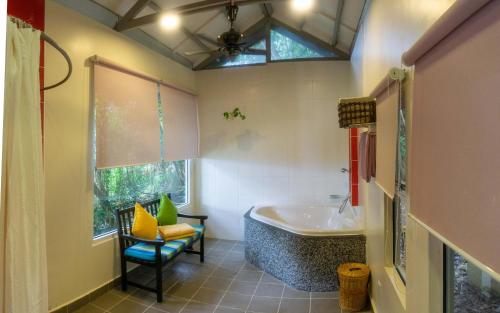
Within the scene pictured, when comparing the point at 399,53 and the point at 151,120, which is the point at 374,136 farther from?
the point at 151,120

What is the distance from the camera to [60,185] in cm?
248

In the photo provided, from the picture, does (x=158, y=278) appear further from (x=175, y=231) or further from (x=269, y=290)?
(x=269, y=290)

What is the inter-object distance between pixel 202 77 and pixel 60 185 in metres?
2.78

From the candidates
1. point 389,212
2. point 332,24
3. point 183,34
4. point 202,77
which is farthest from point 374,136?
point 202,77

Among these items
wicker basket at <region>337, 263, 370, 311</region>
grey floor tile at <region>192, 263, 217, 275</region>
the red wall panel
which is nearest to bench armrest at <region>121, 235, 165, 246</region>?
grey floor tile at <region>192, 263, 217, 275</region>

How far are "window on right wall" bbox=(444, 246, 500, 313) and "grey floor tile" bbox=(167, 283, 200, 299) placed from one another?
2.34m

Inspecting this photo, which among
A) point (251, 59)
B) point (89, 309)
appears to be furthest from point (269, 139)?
point (89, 309)

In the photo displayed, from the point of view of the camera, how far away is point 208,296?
2865 mm

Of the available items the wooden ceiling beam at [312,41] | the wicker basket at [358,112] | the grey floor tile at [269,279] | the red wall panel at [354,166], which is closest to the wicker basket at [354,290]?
the grey floor tile at [269,279]

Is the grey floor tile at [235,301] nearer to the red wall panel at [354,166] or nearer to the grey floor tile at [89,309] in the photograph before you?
the grey floor tile at [89,309]

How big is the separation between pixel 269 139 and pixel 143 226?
220 cm

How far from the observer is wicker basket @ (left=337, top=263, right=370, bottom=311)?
8.41 ft

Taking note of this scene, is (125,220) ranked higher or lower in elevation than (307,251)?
higher

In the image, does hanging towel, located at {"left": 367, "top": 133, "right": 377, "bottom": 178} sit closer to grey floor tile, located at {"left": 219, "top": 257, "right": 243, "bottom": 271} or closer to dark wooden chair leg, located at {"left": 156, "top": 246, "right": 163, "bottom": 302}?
dark wooden chair leg, located at {"left": 156, "top": 246, "right": 163, "bottom": 302}
